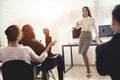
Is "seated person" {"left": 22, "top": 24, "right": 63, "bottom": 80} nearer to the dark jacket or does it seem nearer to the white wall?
the dark jacket

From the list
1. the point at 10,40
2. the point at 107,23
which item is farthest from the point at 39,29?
the point at 10,40

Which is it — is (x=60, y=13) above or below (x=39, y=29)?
above

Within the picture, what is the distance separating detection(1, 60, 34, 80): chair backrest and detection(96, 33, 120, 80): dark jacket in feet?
3.05

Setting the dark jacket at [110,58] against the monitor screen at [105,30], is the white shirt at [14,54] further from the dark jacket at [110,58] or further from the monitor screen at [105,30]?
the monitor screen at [105,30]

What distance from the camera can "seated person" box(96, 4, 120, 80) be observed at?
1.59m

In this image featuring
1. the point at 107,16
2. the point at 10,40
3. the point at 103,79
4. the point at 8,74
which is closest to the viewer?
the point at 8,74

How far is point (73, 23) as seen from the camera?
24.0 ft

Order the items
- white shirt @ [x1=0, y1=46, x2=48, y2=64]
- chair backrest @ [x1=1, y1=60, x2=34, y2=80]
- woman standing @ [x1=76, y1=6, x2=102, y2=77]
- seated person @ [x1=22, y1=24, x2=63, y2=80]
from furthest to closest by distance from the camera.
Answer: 1. woman standing @ [x1=76, y1=6, x2=102, y2=77]
2. seated person @ [x1=22, y1=24, x2=63, y2=80]
3. white shirt @ [x1=0, y1=46, x2=48, y2=64]
4. chair backrest @ [x1=1, y1=60, x2=34, y2=80]

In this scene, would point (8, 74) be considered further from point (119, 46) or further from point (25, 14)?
point (25, 14)

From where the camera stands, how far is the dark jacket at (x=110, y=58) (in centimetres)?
159

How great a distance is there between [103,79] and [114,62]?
348cm

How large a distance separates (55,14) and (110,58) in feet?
19.7

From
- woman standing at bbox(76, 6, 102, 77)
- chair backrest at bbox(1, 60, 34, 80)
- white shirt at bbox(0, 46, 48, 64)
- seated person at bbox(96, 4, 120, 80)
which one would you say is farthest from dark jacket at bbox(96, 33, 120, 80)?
woman standing at bbox(76, 6, 102, 77)

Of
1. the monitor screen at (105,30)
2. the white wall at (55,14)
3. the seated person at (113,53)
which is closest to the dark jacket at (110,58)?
the seated person at (113,53)
